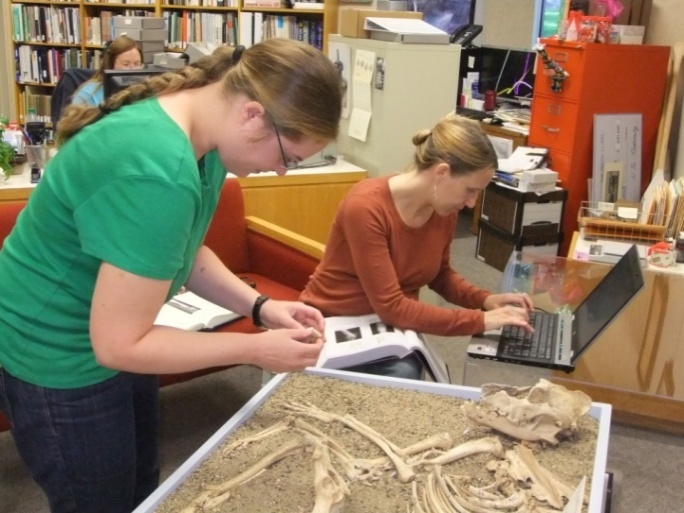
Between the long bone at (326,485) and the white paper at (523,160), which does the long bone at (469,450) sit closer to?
the long bone at (326,485)

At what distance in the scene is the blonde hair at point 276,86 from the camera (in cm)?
109

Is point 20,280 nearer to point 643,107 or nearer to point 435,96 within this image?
point 435,96

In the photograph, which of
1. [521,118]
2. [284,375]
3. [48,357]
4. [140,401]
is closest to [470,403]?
[284,375]

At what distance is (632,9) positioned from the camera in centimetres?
419

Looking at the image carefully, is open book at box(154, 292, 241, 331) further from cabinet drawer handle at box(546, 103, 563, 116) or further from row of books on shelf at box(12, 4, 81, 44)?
row of books on shelf at box(12, 4, 81, 44)

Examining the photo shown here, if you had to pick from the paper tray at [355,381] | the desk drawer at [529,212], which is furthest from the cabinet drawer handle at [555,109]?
the paper tray at [355,381]

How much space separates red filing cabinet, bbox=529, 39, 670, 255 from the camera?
4.05m

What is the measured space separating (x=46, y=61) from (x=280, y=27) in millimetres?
2039

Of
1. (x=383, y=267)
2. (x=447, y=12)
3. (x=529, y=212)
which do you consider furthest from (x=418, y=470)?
(x=447, y=12)

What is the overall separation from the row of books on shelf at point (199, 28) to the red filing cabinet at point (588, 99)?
236cm

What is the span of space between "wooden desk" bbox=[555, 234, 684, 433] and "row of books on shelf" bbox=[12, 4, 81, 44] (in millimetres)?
4799

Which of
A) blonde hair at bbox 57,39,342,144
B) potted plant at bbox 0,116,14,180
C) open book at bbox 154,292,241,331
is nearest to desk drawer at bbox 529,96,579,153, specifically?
open book at bbox 154,292,241,331

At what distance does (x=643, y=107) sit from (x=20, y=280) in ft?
12.8

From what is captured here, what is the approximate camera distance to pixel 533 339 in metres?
1.98
